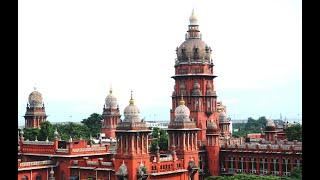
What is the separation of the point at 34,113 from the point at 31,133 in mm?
6032

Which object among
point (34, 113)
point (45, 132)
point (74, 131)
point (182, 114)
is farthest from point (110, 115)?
point (182, 114)

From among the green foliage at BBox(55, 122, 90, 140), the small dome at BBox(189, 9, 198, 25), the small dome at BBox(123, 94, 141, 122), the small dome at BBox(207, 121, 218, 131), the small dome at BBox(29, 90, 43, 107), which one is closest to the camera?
the small dome at BBox(123, 94, 141, 122)

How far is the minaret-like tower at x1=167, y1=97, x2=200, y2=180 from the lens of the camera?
42191 millimetres

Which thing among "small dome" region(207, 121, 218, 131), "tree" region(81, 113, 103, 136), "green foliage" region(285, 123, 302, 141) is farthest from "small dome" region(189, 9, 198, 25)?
"tree" region(81, 113, 103, 136)

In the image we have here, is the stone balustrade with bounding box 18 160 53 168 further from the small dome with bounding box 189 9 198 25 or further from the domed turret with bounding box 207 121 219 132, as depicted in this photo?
the small dome with bounding box 189 9 198 25

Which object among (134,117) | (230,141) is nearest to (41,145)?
(134,117)

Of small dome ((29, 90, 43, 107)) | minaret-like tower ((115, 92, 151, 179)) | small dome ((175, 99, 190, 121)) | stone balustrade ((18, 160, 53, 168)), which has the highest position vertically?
small dome ((29, 90, 43, 107))

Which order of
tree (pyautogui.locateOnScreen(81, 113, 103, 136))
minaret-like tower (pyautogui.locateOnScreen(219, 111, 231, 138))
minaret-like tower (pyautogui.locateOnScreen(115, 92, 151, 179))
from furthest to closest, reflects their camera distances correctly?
tree (pyautogui.locateOnScreen(81, 113, 103, 136)) → minaret-like tower (pyautogui.locateOnScreen(219, 111, 231, 138)) → minaret-like tower (pyautogui.locateOnScreen(115, 92, 151, 179))

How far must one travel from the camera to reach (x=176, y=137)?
140 feet

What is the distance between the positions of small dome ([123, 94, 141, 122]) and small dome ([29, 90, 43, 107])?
2674 cm

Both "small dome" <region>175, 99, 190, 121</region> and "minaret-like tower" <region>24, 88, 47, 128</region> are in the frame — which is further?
"minaret-like tower" <region>24, 88, 47, 128</region>

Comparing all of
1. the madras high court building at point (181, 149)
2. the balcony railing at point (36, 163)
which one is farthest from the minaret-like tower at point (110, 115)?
the balcony railing at point (36, 163)

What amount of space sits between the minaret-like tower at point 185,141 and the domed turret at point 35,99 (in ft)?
81.0

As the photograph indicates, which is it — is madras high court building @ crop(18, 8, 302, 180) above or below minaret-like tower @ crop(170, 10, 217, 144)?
below
